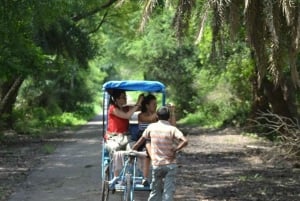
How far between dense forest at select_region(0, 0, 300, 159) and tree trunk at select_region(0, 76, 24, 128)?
0.21 feet

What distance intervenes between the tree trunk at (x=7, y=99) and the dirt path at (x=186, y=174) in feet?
12.3

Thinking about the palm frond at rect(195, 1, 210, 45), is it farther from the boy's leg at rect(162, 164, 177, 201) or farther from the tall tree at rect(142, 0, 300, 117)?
the boy's leg at rect(162, 164, 177, 201)

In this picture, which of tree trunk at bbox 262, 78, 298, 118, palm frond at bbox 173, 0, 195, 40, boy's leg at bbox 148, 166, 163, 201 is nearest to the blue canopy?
palm frond at bbox 173, 0, 195, 40

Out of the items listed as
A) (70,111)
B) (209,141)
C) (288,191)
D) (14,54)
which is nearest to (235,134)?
(209,141)

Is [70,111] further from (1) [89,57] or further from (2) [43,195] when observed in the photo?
(2) [43,195]

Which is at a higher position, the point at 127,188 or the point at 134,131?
the point at 134,131

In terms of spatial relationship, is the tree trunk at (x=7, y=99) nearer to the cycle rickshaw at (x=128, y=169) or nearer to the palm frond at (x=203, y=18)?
the cycle rickshaw at (x=128, y=169)

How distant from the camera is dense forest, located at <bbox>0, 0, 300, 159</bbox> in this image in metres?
10.8

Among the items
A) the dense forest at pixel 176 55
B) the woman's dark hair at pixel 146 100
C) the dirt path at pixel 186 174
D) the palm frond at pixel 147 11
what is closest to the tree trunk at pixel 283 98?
the dense forest at pixel 176 55

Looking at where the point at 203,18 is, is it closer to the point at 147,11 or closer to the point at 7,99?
the point at 147,11

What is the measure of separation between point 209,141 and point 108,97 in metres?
13.3

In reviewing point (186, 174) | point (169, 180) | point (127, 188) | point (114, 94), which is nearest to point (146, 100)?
point (114, 94)

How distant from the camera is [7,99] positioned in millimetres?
25641

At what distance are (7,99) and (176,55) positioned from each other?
13826 mm
